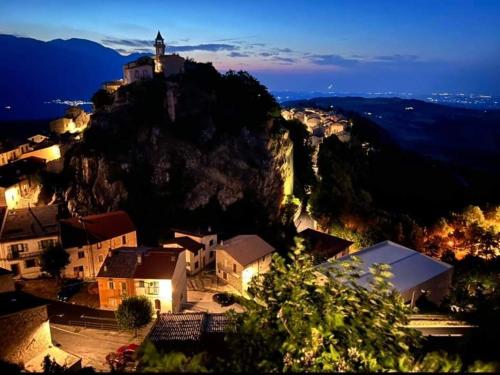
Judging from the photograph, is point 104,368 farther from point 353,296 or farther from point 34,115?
point 34,115

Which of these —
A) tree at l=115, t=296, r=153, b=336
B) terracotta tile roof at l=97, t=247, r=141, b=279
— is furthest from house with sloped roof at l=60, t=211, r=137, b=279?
tree at l=115, t=296, r=153, b=336

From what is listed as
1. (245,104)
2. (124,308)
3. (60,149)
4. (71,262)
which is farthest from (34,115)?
(124,308)

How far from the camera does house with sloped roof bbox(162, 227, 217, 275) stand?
133 ft

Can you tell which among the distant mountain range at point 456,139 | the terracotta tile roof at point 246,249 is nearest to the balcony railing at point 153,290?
the terracotta tile roof at point 246,249

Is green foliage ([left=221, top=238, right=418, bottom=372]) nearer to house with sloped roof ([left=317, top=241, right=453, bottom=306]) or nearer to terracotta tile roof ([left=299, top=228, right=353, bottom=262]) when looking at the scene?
house with sloped roof ([left=317, top=241, right=453, bottom=306])

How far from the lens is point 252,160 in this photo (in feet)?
187

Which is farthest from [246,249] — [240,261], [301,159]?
[301,159]

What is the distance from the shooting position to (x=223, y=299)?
34094 millimetres

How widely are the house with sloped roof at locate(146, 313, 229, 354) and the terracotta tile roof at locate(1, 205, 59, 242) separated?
18.8 m

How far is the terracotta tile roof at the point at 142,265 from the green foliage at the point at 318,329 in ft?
71.3

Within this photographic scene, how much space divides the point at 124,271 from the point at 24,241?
11.2 meters

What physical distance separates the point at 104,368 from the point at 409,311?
68.3ft

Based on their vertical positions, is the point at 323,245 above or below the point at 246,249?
below

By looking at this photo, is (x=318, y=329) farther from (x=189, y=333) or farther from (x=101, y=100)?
(x=101, y=100)
